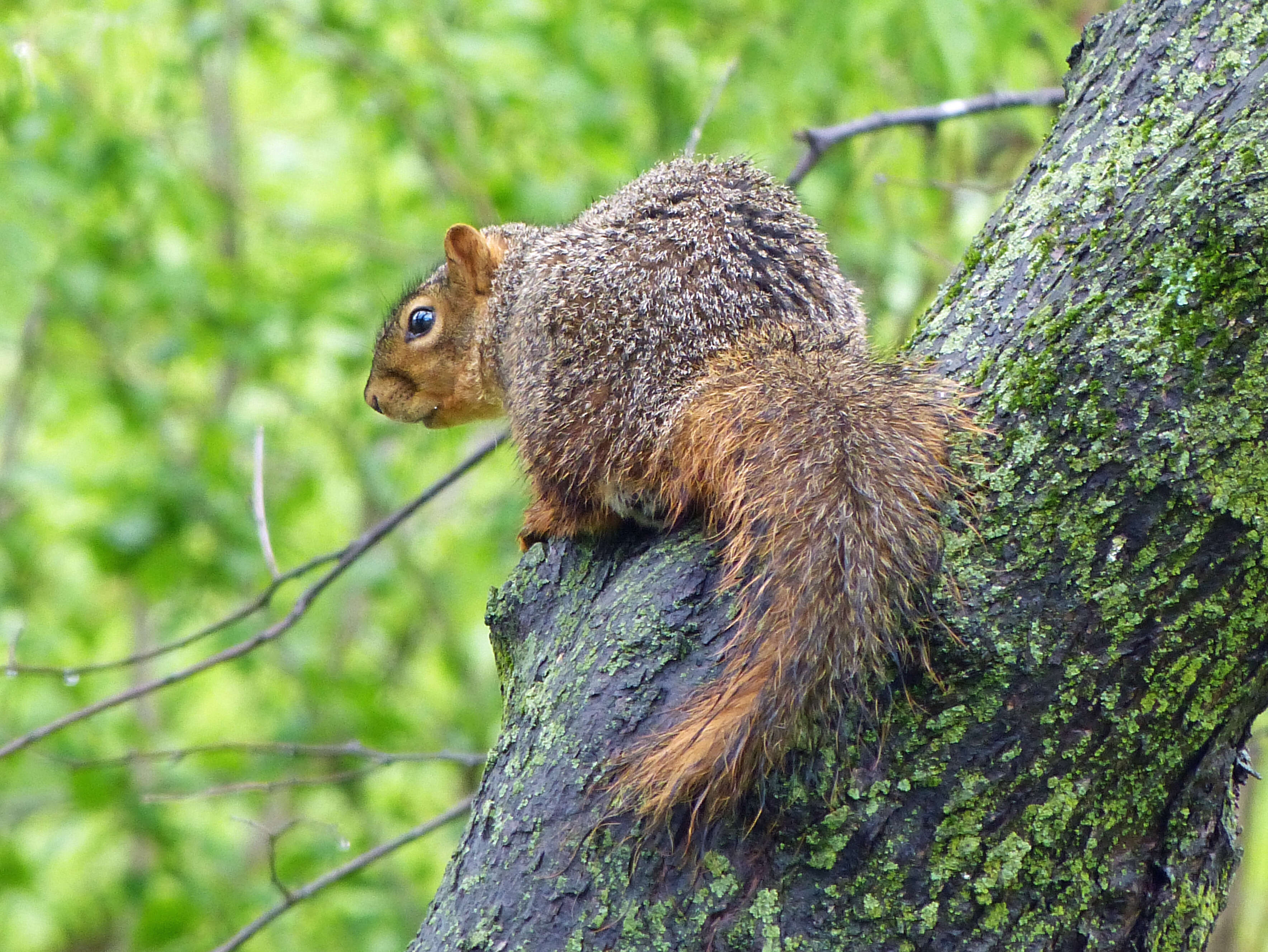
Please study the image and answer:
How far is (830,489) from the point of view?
4.48 ft

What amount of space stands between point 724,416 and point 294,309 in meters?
3.10

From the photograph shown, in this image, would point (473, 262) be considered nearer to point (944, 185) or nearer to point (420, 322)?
point (420, 322)

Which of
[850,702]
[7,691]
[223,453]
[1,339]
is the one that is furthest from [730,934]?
[7,691]

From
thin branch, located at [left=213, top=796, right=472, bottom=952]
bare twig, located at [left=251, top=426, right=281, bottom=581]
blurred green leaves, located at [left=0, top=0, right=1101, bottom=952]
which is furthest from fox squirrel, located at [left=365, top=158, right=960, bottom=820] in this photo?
blurred green leaves, located at [left=0, top=0, right=1101, bottom=952]

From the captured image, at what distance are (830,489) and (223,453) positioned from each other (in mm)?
3234

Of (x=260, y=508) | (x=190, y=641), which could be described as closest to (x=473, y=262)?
(x=260, y=508)

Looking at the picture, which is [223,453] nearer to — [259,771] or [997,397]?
[259,771]

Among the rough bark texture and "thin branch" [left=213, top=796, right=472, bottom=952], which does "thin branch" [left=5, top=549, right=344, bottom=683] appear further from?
the rough bark texture

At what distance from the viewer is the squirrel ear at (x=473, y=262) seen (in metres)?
2.73

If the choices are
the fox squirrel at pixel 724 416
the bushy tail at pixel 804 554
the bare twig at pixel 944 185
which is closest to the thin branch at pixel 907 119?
the bare twig at pixel 944 185

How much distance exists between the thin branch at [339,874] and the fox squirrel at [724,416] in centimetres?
62

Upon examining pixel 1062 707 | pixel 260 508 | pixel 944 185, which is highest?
pixel 944 185

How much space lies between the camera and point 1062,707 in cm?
122

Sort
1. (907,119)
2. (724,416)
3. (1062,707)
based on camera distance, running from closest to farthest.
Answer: (1062,707) < (724,416) < (907,119)
